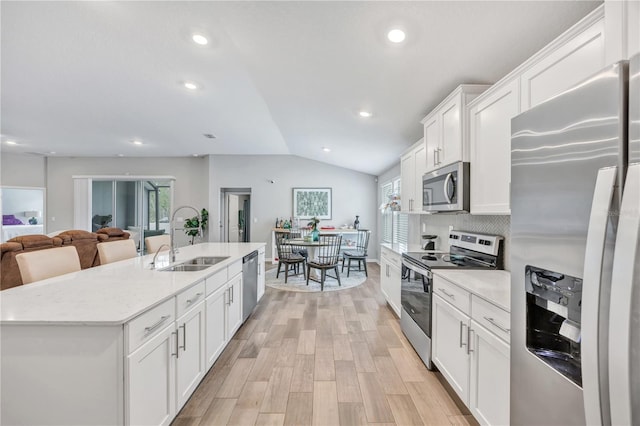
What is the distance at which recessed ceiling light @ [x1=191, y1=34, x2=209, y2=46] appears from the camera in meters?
2.50

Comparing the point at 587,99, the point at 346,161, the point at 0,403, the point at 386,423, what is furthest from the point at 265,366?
the point at 346,161

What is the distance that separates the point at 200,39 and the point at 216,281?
2.24 meters

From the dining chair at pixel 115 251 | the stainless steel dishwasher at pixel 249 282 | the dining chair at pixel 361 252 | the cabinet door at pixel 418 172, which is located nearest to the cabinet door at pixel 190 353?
the stainless steel dishwasher at pixel 249 282

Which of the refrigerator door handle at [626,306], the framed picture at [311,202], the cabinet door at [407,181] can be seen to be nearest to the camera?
the refrigerator door handle at [626,306]

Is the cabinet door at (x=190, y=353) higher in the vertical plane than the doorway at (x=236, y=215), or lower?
lower

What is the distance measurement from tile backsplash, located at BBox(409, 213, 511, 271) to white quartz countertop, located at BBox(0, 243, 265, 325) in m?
2.42

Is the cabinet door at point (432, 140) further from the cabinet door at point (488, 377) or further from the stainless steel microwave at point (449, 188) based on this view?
the cabinet door at point (488, 377)

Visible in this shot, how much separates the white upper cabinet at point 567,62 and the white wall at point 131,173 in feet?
23.9

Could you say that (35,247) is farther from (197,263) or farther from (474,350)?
(474,350)

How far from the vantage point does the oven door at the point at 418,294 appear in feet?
7.34

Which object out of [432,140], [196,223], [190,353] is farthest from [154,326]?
[196,223]

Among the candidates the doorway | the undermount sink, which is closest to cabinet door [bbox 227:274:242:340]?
the undermount sink

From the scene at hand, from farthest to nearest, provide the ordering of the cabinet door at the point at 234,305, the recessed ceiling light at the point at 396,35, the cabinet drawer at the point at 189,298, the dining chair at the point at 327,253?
the dining chair at the point at 327,253 → the cabinet door at the point at 234,305 → the recessed ceiling light at the point at 396,35 → the cabinet drawer at the point at 189,298

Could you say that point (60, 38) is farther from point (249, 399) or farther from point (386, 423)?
point (386, 423)
